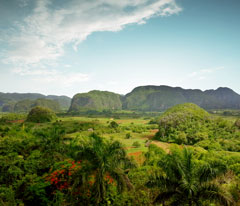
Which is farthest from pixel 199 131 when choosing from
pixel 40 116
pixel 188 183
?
pixel 40 116

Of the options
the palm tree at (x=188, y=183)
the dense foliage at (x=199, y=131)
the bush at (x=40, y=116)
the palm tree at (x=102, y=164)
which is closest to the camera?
the palm tree at (x=188, y=183)

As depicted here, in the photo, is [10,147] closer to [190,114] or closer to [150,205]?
[150,205]

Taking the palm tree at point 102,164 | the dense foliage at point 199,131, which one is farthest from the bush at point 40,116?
the palm tree at point 102,164

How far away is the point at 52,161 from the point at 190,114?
5912 cm

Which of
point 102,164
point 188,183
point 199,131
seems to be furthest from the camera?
point 199,131

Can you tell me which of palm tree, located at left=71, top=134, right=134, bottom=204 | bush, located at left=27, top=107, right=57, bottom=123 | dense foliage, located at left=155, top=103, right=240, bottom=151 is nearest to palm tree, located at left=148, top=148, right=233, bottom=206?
palm tree, located at left=71, top=134, right=134, bottom=204

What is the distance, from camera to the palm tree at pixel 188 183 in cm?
845

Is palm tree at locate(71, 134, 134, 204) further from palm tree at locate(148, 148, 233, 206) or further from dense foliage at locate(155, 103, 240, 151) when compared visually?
dense foliage at locate(155, 103, 240, 151)

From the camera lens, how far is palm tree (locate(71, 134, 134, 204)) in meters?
9.92

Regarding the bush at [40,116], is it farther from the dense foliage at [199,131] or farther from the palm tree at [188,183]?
the palm tree at [188,183]

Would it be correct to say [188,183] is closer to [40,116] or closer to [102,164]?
[102,164]

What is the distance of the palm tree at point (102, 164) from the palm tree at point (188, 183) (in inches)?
78.5

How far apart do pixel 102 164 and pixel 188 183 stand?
510 centimetres

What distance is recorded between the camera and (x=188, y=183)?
8.55m
